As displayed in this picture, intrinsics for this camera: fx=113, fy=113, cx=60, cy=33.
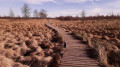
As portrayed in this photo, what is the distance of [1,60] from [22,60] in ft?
2.39

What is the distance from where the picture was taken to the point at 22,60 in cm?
427

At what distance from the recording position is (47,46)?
6031mm

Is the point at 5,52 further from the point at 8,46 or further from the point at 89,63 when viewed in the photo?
the point at 89,63

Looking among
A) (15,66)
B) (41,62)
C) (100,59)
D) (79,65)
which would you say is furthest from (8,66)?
(100,59)

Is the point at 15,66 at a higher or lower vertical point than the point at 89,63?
lower

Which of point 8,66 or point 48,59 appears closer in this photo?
point 8,66

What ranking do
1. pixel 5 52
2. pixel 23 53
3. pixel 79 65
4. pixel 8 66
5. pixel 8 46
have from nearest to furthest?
pixel 79 65
pixel 8 66
pixel 5 52
pixel 23 53
pixel 8 46

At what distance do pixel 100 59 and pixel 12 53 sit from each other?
11.6ft

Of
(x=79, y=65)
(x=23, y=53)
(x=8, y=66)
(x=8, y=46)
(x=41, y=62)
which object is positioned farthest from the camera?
(x=8, y=46)

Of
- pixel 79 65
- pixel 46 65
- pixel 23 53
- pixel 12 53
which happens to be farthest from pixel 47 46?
pixel 79 65

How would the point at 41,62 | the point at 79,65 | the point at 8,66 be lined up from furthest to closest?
the point at 41,62 → the point at 8,66 → the point at 79,65

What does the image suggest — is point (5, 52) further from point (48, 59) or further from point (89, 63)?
point (89, 63)

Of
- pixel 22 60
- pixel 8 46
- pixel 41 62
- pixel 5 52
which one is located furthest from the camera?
pixel 8 46

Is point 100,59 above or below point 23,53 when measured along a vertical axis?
above
